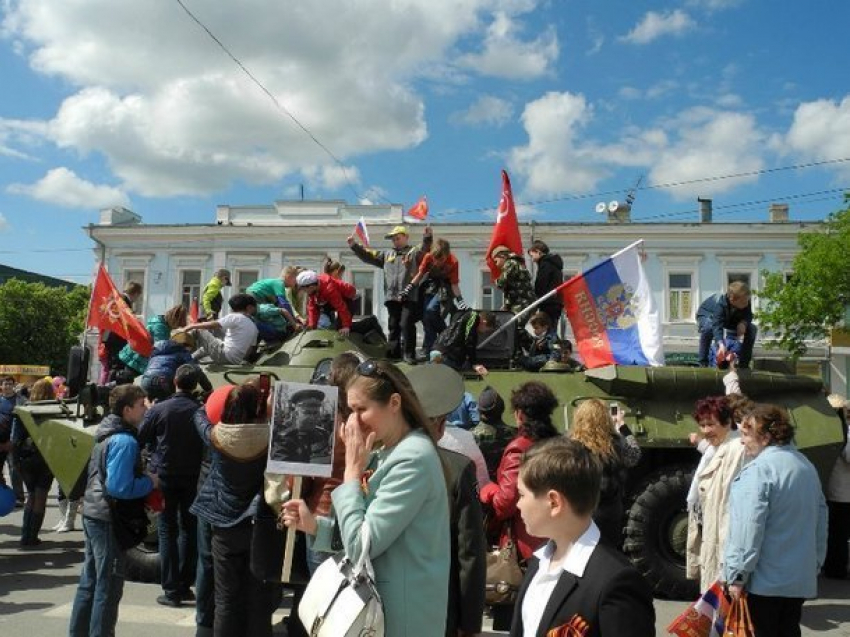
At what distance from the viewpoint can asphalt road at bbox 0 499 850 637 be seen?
225 inches

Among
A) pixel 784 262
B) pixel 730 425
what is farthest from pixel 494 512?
pixel 784 262

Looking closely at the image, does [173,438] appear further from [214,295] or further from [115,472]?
[214,295]

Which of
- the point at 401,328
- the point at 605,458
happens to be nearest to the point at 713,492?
the point at 605,458

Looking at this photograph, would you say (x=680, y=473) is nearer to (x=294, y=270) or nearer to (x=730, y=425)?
(x=730, y=425)

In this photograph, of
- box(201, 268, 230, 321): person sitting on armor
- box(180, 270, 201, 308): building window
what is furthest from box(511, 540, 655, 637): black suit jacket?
box(180, 270, 201, 308): building window

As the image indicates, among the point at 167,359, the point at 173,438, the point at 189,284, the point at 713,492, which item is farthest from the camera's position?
the point at 189,284

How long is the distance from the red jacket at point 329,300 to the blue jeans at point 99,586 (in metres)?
4.08

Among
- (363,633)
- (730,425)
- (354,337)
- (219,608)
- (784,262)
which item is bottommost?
(219,608)

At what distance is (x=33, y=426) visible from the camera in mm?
7691

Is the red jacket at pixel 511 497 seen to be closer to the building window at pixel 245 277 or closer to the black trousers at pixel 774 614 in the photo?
the black trousers at pixel 774 614

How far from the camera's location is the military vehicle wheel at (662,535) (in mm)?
6754

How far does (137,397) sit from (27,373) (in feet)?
99.9

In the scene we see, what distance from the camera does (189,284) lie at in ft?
104

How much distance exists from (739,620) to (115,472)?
3.55 m
